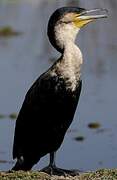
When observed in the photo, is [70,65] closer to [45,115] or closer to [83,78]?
[45,115]

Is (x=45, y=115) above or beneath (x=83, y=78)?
above

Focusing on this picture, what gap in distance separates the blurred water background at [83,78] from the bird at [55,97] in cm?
310

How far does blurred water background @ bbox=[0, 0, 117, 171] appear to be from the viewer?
1133cm

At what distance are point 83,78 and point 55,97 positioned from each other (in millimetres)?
7532

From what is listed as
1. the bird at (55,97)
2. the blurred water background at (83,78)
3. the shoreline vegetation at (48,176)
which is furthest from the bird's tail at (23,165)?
the blurred water background at (83,78)

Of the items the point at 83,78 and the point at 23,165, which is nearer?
the point at 23,165

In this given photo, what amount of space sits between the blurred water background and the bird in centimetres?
310

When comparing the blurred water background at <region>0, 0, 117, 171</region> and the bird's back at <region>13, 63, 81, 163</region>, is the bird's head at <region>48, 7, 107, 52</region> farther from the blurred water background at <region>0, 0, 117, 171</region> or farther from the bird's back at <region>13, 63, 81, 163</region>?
the blurred water background at <region>0, 0, 117, 171</region>

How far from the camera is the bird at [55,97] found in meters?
7.31

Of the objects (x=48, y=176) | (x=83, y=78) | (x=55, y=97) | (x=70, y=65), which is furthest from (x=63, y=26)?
(x=83, y=78)

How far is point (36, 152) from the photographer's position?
778 centimetres

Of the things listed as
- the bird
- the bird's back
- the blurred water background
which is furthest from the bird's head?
the blurred water background

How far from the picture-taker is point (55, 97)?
7320mm

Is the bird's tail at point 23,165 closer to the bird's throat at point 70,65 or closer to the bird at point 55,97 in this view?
the bird at point 55,97
